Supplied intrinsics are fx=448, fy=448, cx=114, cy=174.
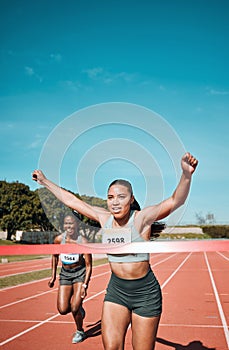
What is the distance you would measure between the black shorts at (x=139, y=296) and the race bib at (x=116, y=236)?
0.33 meters

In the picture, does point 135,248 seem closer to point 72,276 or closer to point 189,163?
point 189,163

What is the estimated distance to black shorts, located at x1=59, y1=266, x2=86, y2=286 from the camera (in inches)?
276

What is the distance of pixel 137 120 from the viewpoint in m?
3.91

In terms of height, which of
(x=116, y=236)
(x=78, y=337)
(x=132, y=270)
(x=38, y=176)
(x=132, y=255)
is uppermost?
(x=38, y=176)

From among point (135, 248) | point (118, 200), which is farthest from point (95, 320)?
point (118, 200)

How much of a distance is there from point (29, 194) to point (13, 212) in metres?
6.06

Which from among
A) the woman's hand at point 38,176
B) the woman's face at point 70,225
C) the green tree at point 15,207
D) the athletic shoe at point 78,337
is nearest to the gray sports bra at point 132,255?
the woman's hand at point 38,176

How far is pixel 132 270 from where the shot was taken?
3.83m

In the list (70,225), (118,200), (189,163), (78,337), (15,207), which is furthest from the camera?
(15,207)

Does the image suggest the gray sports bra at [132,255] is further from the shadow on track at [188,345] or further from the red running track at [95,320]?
the shadow on track at [188,345]

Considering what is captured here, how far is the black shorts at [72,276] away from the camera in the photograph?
23.0 ft

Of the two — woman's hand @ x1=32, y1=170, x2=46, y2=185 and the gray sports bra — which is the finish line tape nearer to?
the gray sports bra

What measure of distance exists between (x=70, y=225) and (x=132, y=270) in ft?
10.4

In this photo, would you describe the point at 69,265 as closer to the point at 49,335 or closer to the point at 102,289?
the point at 49,335
